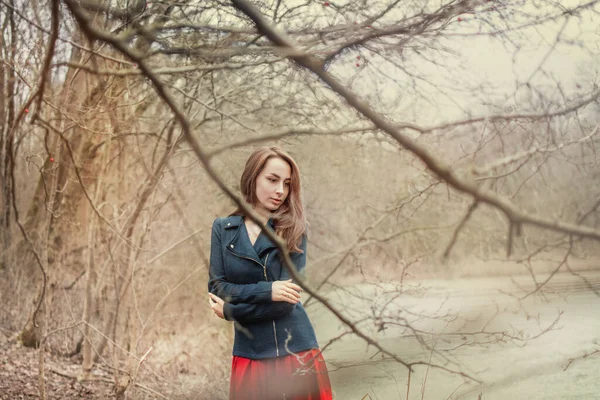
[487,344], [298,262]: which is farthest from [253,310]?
[487,344]

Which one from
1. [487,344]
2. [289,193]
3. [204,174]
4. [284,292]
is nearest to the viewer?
[284,292]

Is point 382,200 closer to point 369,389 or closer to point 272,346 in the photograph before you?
point 369,389

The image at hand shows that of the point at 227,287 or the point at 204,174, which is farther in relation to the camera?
the point at 204,174

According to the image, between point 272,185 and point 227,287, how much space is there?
8.2 inches

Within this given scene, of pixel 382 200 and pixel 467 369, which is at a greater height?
pixel 382 200

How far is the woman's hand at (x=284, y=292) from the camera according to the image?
3.24 ft

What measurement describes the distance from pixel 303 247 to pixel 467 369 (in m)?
0.53

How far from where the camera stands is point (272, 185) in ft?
3.52

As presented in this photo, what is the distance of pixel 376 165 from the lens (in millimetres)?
2525

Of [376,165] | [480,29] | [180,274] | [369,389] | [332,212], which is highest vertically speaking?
[480,29]

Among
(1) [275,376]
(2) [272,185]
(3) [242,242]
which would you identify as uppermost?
(2) [272,185]

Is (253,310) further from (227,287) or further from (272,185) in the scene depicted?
Result: (272,185)

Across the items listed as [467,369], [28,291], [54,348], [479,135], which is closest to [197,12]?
[479,135]

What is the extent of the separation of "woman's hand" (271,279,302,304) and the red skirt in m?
0.14
